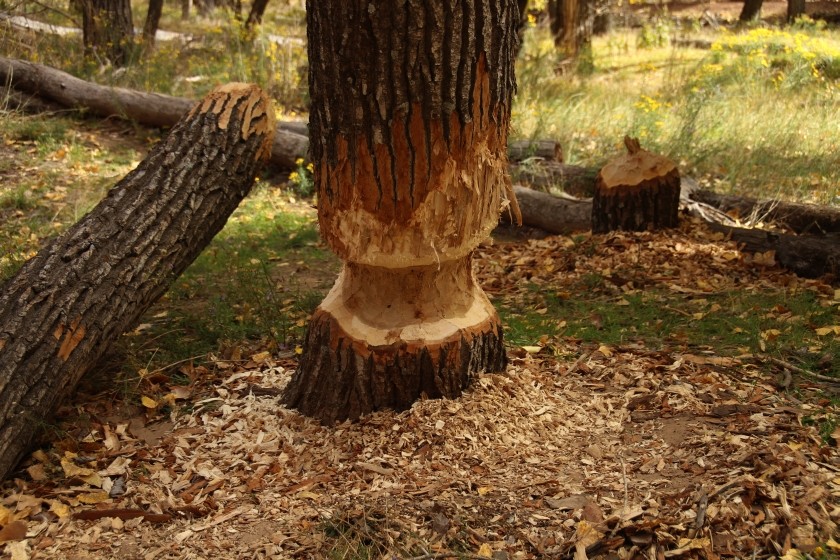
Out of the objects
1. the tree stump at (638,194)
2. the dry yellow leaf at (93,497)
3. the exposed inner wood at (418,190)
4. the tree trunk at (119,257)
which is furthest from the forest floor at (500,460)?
the tree stump at (638,194)

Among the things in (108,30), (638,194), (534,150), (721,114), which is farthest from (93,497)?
(108,30)

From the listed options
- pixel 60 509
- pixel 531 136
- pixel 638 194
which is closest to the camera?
pixel 60 509

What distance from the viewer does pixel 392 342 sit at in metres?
3.25

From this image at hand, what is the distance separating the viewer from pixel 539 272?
554 centimetres

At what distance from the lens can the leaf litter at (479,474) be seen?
253 centimetres

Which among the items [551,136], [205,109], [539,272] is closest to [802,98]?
[551,136]

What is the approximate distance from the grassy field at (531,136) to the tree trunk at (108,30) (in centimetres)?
28

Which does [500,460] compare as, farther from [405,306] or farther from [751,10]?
[751,10]

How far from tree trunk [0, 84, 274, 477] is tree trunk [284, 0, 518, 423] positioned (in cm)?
95

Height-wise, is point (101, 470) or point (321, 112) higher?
point (321, 112)

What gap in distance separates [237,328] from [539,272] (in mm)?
2113

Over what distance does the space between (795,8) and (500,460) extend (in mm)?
15588

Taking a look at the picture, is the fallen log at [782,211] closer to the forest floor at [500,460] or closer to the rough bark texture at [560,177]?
the rough bark texture at [560,177]

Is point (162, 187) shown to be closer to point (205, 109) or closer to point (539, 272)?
point (205, 109)
